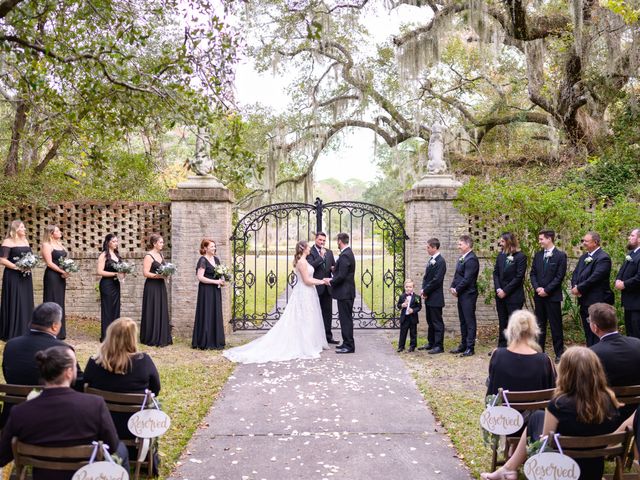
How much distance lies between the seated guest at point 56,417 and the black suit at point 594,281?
22.0ft

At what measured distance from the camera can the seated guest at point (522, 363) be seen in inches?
177

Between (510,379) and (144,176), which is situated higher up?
(144,176)

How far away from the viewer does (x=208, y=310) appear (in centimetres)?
976

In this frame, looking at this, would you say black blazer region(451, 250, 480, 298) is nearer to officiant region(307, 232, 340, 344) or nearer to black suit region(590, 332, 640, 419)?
officiant region(307, 232, 340, 344)

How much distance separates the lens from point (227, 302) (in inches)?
432

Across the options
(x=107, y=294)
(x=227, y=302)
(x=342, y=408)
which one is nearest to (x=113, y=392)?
(x=342, y=408)

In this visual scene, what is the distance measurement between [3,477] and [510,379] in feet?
12.2

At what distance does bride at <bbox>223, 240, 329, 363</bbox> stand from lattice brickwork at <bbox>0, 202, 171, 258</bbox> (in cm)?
326

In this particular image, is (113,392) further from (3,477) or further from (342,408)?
(342,408)

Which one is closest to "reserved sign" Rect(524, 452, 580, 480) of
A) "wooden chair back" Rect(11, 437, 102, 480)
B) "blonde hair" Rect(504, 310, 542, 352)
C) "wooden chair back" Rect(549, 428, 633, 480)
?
"wooden chair back" Rect(549, 428, 633, 480)

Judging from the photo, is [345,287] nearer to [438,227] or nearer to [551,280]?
[438,227]

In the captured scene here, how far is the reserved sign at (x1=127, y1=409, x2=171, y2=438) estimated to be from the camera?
3941mm

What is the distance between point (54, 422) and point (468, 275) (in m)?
6.98

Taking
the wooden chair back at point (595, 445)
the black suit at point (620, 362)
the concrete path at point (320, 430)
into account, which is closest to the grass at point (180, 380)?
the concrete path at point (320, 430)
